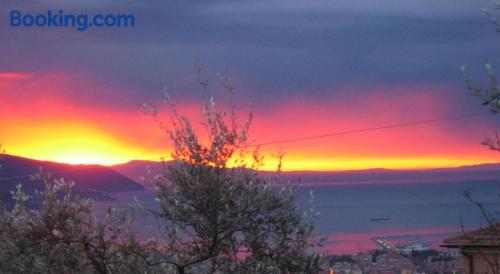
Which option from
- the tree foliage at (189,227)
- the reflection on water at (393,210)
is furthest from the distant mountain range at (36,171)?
the reflection on water at (393,210)

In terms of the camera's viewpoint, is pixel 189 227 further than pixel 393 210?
No

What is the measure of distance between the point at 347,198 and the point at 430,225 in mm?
29187

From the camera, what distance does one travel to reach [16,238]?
1178 centimetres

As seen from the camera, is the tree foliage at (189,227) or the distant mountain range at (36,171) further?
the distant mountain range at (36,171)

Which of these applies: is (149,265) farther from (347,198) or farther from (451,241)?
(347,198)

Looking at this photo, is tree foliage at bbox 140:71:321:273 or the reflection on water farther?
the reflection on water

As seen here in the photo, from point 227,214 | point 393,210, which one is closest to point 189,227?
point 227,214

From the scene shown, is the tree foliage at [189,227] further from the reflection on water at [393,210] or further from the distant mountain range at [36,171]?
the reflection on water at [393,210]

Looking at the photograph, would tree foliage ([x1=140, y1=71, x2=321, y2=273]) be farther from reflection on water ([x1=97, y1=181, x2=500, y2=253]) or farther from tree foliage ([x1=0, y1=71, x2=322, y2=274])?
reflection on water ([x1=97, y1=181, x2=500, y2=253])

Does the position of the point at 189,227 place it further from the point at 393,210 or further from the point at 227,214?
the point at 393,210

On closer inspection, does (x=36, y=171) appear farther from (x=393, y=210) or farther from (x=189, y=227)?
(x=393, y=210)

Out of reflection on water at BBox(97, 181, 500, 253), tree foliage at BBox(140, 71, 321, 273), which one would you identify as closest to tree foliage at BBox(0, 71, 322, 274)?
tree foliage at BBox(140, 71, 321, 273)

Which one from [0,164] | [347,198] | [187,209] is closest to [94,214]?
[187,209]

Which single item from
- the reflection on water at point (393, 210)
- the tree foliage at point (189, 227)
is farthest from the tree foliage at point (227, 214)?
the reflection on water at point (393, 210)
